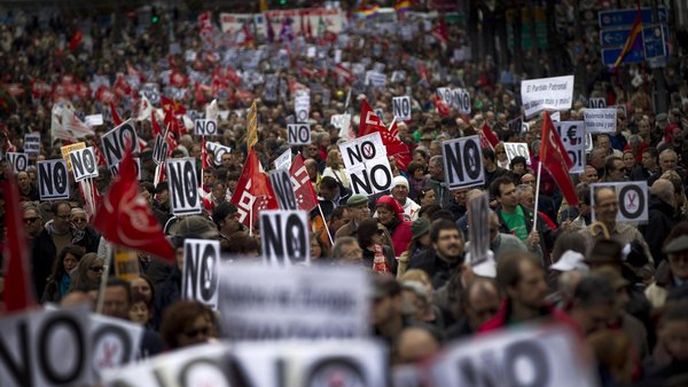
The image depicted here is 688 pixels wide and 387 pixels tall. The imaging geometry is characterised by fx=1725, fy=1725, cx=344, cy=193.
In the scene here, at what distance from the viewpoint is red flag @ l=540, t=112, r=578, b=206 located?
13930mm

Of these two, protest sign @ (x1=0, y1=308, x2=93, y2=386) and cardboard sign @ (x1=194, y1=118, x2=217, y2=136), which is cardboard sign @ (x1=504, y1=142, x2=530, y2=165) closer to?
cardboard sign @ (x1=194, y1=118, x2=217, y2=136)

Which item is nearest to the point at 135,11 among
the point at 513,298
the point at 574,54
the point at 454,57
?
the point at 454,57

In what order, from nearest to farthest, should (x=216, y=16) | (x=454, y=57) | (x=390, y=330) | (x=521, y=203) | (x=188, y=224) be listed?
(x=390, y=330) → (x=188, y=224) → (x=521, y=203) → (x=454, y=57) → (x=216, y=16)

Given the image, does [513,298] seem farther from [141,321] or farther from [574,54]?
[574,54]

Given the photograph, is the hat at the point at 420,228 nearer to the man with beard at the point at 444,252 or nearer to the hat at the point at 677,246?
the man with beard at the point at 444,252

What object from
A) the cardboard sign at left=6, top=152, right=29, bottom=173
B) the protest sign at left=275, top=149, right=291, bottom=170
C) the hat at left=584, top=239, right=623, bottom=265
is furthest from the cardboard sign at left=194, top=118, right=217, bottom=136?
the hat at left=584, top=239, right=623, bottom=265

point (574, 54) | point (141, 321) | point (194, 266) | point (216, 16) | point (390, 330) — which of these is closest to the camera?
point (390, 330)

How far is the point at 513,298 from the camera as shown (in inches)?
336

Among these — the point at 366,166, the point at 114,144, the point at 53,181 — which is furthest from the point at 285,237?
the point at 114,144

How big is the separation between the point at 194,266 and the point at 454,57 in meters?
47.9

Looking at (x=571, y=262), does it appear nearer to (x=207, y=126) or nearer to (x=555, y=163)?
(x=555, y=163)

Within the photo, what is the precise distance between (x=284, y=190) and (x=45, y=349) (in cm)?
684

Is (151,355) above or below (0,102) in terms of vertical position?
below

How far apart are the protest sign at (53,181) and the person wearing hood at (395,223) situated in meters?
4.90
